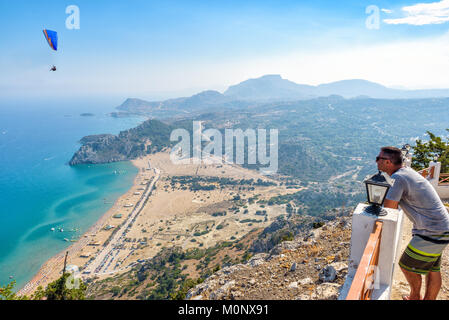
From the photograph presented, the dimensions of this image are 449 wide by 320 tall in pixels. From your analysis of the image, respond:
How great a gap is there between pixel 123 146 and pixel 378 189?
78.8 metres

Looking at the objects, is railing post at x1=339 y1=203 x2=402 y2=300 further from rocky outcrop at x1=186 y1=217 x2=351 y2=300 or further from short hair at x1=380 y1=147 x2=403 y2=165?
rocky outcrop at x1=186 y1=217 x2=351 y2=300

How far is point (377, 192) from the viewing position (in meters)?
1.81

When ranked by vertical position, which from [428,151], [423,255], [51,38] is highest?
[51,38]

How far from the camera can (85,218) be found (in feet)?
117

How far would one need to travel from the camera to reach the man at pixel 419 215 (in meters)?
1.79

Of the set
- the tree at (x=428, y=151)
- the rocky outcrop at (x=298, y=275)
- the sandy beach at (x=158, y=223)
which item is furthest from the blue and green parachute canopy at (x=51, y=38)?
the sandy beach at (x=158, y=223)

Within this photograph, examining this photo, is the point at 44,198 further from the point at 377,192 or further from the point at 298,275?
the point at 377,192

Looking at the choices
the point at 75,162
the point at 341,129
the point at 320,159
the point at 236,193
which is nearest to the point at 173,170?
the point at 236,193

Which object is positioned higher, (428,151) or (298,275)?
(428,151)

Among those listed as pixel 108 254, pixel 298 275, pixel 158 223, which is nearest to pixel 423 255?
pixel 298 275

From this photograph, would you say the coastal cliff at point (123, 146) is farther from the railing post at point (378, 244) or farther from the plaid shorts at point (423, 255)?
the plaid shorts at point (423, 255)

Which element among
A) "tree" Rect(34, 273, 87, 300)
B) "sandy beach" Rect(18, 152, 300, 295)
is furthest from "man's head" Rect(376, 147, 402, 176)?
"sandy beach" Rect(18, 152, 300, 295)

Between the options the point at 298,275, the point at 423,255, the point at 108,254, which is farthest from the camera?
the point at 108,254

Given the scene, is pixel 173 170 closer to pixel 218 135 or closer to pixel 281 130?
pixel 218 135
